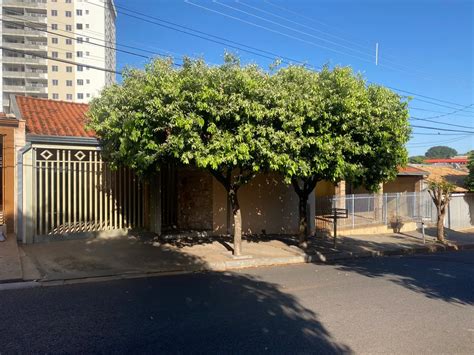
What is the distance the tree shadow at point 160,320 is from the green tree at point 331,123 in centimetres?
319

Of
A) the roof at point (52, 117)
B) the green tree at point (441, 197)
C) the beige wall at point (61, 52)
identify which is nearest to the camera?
the roof at point (52, 117)

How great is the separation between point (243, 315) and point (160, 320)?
1142 mm

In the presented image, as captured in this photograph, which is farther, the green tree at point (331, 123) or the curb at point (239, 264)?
the green tree at point (331, 123)

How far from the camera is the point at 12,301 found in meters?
6.20

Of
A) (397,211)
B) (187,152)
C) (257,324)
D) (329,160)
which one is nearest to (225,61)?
(187,152)

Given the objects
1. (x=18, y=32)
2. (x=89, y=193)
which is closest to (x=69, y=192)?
(x=89, y=193)

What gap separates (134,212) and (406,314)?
9.04 metres

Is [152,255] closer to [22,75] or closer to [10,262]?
[10,262]

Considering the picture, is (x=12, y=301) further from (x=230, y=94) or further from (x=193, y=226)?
(x=193, y=226)

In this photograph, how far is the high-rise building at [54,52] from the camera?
2933 inches

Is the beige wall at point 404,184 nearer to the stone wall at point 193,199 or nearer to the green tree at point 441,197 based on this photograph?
the green tree at point 441,197

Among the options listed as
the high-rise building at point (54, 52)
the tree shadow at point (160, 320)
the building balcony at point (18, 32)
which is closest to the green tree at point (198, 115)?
the tree shadow at point (160, 320)

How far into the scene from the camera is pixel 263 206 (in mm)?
14875

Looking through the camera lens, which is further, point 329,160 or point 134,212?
point 134,212
